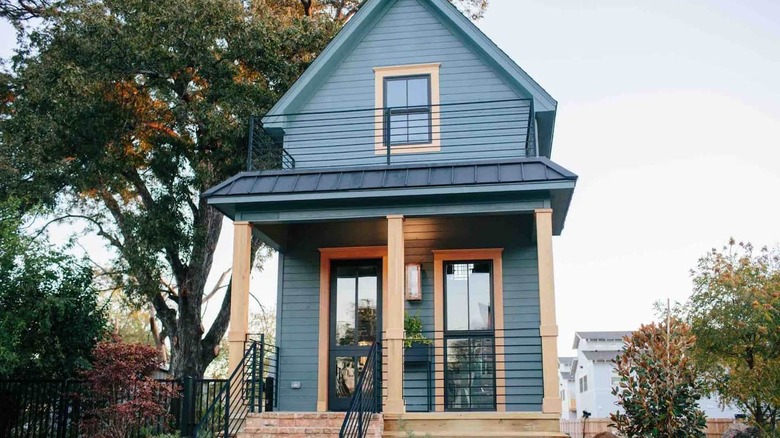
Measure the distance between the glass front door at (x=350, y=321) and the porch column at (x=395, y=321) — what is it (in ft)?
7.35

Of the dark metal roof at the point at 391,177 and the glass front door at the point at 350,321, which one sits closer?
the dark metal roof at the point at 391,177

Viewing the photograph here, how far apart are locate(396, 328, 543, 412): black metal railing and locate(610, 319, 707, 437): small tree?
2.22 metres

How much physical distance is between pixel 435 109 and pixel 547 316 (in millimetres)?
5132

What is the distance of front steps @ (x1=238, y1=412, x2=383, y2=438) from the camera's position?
10141 mm

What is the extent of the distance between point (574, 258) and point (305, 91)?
68.8 ft

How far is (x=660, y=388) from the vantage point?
32.1 feet

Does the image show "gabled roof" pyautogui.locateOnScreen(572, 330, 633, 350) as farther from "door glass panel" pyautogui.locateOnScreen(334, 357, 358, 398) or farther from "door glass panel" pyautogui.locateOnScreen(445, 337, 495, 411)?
"door glass panel" pyautogui.locateOnScreen(334, 357, 358, 398)

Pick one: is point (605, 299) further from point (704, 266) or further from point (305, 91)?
point (305, 91)

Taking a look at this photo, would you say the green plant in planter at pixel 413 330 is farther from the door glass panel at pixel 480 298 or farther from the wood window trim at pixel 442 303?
the door glass panel at pixel 480 298

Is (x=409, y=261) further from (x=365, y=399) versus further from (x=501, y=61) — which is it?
(x=501, y=61)

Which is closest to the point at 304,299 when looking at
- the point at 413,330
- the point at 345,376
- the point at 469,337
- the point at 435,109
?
the point at 345,376

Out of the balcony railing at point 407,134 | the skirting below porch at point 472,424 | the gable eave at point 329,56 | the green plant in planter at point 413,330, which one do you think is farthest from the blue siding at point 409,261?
the gable eave at point 329,56

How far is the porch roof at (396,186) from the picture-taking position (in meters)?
10.9

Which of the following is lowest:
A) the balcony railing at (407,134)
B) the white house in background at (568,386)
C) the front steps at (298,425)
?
the white house in background at (568,386)
